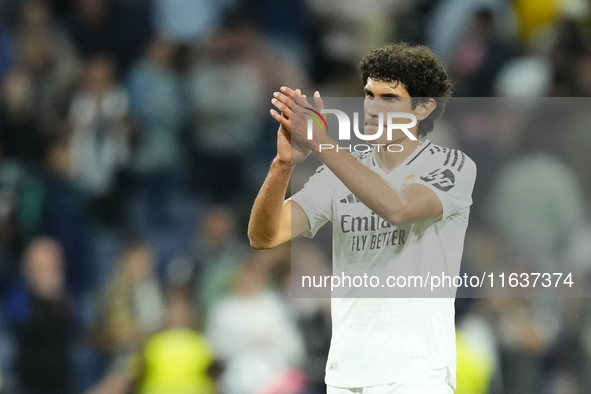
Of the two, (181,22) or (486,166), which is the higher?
(181,22)

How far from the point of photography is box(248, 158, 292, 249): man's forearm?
8.89ft

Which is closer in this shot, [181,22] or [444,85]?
[444,85]

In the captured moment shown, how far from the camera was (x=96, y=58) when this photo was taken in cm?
600

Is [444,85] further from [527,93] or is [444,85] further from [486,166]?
[527,93]

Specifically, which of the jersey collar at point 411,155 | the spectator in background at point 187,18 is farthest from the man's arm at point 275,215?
the spectator in background at point 187,18

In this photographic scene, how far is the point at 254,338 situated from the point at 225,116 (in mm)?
1772

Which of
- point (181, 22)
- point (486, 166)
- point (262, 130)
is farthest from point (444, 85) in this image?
point (181, 22)

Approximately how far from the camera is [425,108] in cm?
298

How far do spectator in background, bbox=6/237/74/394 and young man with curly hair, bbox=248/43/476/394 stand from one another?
2.34 metres

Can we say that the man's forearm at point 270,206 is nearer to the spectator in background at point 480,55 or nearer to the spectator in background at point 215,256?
the spectator in background at point 215,256

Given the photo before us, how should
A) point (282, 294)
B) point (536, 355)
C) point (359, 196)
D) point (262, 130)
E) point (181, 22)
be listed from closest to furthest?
point (359, 196) < point (536, 355) < point (282, 294) < point (262, 130) < point (181, 22)

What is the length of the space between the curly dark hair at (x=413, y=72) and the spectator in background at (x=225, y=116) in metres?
2.81

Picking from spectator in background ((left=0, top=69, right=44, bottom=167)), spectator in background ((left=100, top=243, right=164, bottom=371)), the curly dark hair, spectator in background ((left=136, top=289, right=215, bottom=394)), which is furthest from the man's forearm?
spectator in background ((left=0, top=69, right=44, bottom=167))

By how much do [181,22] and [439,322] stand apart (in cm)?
406
